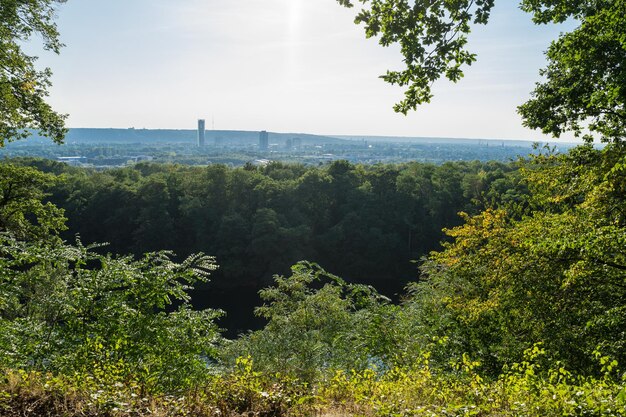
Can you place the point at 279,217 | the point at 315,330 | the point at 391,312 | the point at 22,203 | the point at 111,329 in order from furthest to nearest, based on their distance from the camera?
1. the point at 279,217
2. the point at 315,330
3. the point at 22,203
4. the point at 391,312
5. the point at 111,329

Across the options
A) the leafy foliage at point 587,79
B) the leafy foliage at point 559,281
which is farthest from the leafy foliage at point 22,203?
the leafy foliage at point 587,79

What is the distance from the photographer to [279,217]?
5759 cm

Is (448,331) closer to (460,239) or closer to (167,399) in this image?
(460,239)

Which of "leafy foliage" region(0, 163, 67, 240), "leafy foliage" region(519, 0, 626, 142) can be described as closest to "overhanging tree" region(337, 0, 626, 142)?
"leafy foliage" region(519, 0, 626, 142)

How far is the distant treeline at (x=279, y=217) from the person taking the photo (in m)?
55.1

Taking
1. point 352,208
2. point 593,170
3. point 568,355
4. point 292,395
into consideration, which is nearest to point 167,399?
point 292,395

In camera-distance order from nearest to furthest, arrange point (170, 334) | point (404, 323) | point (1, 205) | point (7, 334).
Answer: point (7, 334) < point (170, 334) < point (404, 323) < point (1, 205)

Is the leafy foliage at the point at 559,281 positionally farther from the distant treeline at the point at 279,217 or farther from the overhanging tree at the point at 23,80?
the distant treeline at the point at 279,217

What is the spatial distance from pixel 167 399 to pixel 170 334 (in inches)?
105

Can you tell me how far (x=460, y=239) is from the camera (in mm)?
16172

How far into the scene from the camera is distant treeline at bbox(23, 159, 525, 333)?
2169 inches

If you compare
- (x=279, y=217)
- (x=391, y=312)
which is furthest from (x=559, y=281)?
(x=279, y=217)

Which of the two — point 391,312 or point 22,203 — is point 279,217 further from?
point 391,312

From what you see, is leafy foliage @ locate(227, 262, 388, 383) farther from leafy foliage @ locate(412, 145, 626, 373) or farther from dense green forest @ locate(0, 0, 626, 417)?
leafy foliage @ locate(412, 145, 626, 373)
